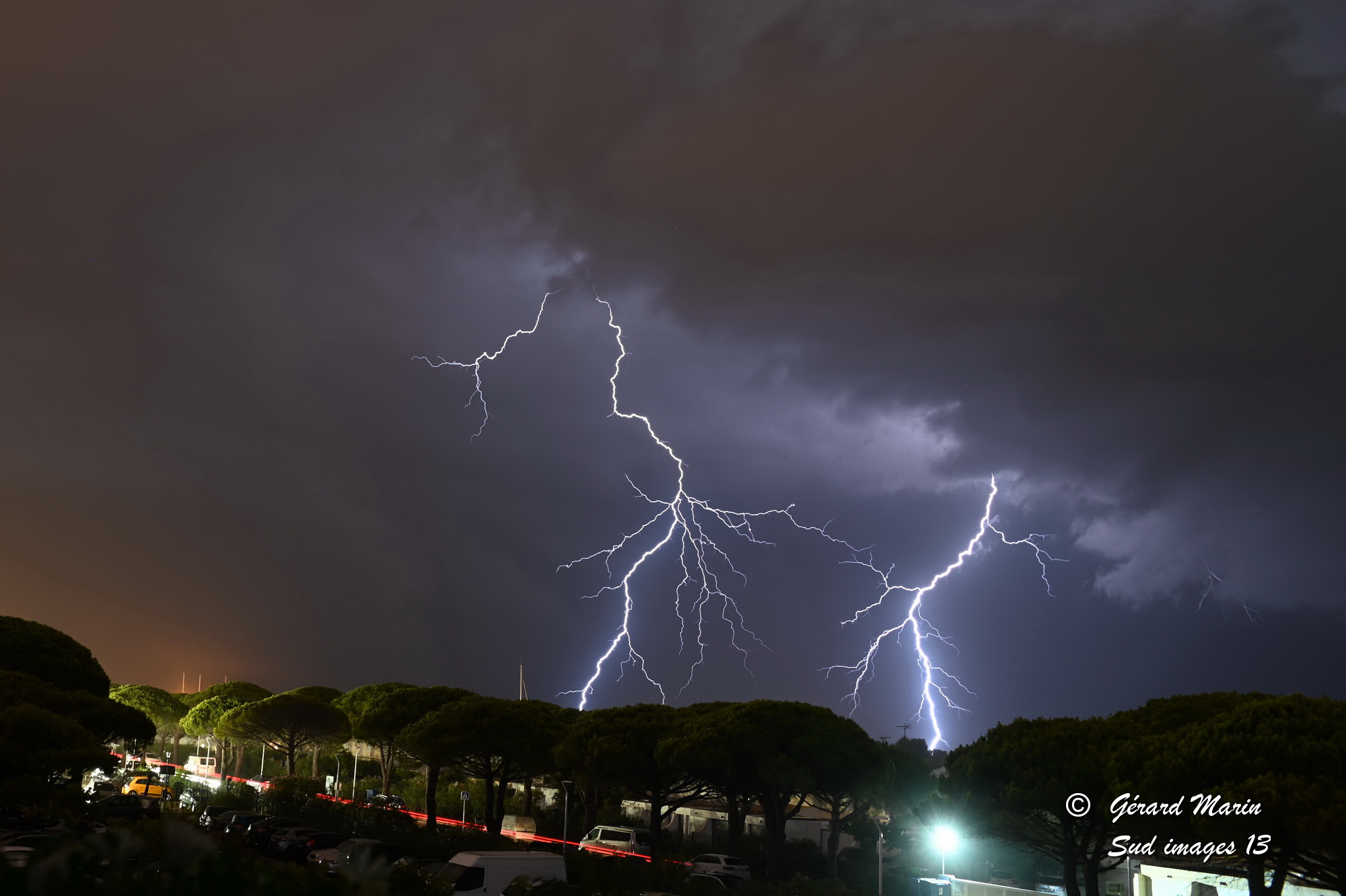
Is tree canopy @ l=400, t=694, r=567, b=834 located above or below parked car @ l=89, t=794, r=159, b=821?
above

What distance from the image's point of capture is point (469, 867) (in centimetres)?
1667

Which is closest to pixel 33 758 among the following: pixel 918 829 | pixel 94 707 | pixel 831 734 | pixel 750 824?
pixel 94 707

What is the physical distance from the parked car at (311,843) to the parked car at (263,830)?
1.09 m

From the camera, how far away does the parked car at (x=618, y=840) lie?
31.3 meters

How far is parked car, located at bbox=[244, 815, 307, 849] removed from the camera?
23797 millimetres

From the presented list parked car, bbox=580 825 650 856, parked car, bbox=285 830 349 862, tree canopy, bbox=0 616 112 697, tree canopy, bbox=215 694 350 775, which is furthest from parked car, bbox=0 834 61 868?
tree canopy, bbox=215 694 350 775

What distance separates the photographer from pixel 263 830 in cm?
2436

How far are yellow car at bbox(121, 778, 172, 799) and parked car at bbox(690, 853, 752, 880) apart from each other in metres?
23.2

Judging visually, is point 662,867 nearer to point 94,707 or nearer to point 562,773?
point 562,773

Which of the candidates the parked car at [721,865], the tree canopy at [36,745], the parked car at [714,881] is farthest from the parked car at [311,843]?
the parked car at [721,865]

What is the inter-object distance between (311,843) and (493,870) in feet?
30.2

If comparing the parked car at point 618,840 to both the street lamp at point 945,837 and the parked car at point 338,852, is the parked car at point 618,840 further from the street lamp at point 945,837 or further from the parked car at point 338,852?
the street lamp at point 945,837

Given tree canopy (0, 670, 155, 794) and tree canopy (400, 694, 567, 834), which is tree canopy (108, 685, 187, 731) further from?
tree canopy (0, 670, 155, 794)

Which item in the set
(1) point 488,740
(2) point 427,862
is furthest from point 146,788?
(2) point 427,862
